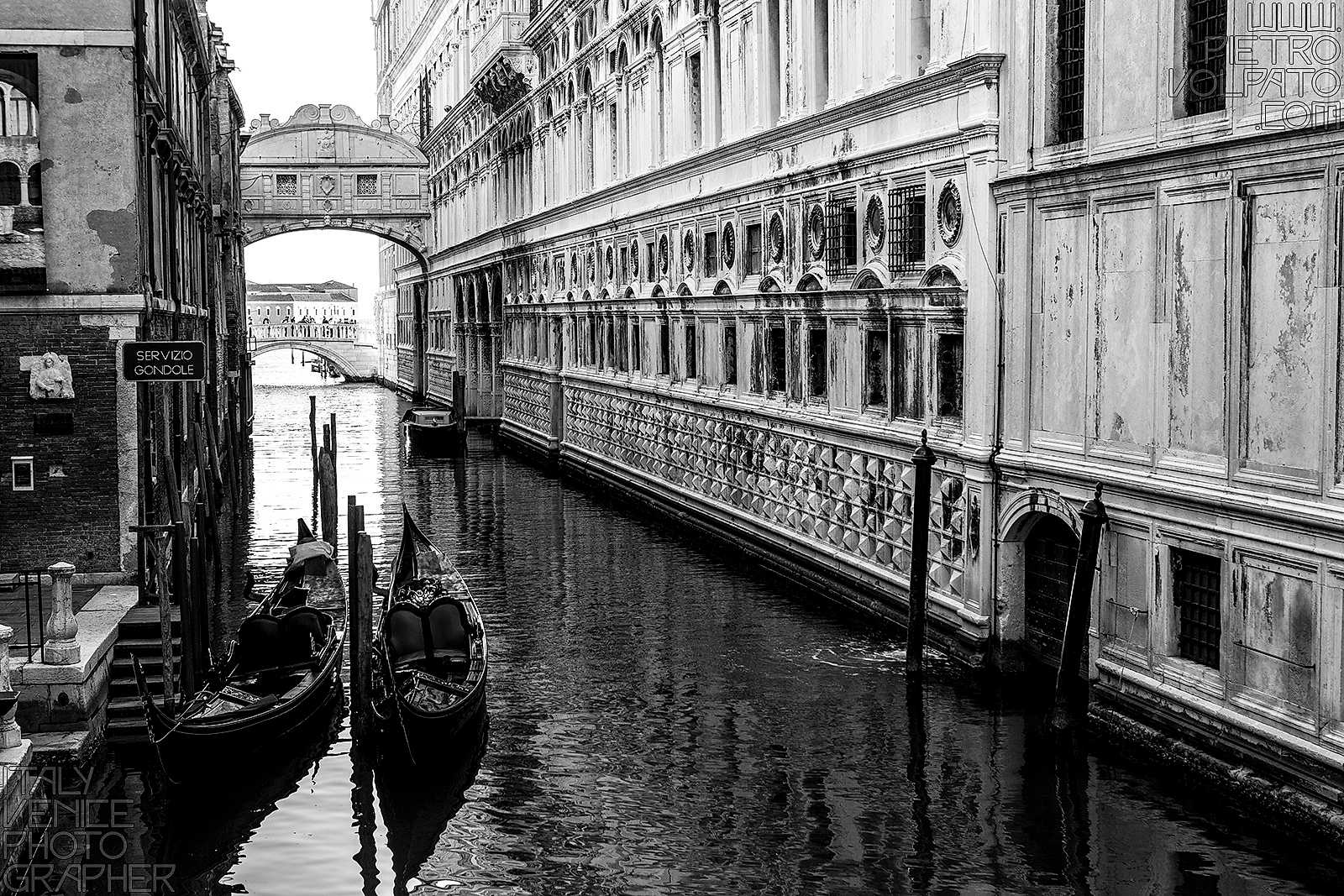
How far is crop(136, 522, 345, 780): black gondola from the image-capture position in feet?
41.1

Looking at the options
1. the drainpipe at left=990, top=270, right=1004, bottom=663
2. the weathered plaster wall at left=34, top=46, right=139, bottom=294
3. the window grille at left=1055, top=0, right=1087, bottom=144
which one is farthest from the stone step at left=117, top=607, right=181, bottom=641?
the window grille at left=1055, top=0, right=1087, bottom=144

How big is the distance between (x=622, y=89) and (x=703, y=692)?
701 inches

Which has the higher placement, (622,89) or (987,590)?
(622,89)

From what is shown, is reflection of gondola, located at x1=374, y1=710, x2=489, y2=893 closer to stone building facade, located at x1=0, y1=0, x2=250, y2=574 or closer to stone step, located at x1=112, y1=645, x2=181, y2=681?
stone step, located at x1=112, y1=645, x2=181, y2=681

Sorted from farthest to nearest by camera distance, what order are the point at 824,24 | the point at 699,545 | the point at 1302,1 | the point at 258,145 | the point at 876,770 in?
the point at 258,145 < the point at 699,545 < the point at 824,24 < the point at 876,770 < the point at 1302,1

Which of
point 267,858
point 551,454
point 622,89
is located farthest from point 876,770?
point 551,454

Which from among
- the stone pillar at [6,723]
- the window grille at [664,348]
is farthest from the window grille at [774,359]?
the stone pillar at [6,723]

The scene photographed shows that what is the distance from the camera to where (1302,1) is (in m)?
11.0

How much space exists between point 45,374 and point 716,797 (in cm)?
884

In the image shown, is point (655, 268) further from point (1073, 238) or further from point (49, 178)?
point (1073, 238)

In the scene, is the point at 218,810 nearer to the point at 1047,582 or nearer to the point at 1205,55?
the point at 1047,582

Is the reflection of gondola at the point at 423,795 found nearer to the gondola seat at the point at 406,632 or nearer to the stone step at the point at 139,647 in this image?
the gondola seat at the point at 406,632

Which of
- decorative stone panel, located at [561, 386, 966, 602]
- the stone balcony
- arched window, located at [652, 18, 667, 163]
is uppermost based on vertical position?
the stone balcony

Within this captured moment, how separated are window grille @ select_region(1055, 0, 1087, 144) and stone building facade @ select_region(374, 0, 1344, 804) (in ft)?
0.12
